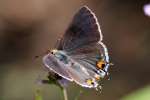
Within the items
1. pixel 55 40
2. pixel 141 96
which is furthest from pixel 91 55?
pixel 55 40

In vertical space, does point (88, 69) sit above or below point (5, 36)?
above

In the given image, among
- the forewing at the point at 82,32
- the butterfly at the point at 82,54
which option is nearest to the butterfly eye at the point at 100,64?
the butterfly at the point at 82,54

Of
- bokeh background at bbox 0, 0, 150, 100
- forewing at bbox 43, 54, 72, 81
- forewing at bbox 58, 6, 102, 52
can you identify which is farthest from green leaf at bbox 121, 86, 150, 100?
bokeh background at bbox 0, 0, 150, 100

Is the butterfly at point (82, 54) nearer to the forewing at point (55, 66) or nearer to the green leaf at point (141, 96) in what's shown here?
the forewing at point (55, 66)

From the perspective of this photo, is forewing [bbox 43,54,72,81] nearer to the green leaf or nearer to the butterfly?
the butterfly

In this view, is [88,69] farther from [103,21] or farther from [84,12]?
[103,21]

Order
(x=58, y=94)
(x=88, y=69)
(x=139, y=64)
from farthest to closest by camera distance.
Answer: (x=139, y=64), (x=58, y=94), (x=88, y=69)

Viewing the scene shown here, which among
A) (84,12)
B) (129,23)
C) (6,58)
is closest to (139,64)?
(129,23)

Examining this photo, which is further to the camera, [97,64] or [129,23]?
[129,23]

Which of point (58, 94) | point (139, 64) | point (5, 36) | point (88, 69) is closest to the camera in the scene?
point (88, 69)
